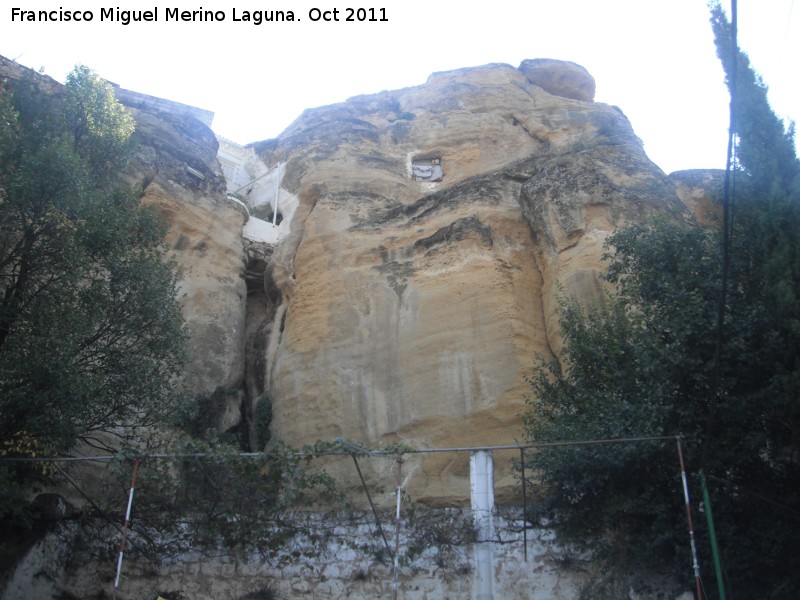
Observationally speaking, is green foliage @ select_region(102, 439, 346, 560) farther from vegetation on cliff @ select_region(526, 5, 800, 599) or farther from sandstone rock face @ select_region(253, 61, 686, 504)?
sandstone rock face @ select_region(253, 61, 686, 504)

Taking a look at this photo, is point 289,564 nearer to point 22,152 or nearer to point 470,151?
point 22,152

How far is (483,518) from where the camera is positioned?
504 inches

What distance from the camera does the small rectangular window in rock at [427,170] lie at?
2573 cm

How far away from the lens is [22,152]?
47.1ft

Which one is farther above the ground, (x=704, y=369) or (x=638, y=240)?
(x=638, y=240)

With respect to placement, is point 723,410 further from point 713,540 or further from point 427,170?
point 427,170

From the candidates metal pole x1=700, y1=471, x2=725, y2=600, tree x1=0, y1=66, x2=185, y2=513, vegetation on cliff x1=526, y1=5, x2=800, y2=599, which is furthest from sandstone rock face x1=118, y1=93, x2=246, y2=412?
metal pole x1=700, y1=471, x2=725, y2=600

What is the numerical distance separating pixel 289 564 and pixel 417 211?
36.3ft

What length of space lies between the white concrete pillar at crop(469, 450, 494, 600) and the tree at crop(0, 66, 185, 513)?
5.76 metres

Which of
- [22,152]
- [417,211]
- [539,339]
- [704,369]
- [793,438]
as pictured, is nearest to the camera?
[793,438]

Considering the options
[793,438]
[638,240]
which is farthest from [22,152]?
[793,438]

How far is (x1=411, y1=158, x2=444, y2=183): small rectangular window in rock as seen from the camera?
25.7 meters

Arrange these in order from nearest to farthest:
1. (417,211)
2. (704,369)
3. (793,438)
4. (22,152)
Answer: (793,438), (704,369), (22,152), (417,211)

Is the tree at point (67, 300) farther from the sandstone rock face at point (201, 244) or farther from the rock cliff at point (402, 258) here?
the rock cliff at point (402, 258)
